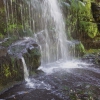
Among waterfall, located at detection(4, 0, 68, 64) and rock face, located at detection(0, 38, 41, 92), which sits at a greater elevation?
waterfall, located at detection(4, 0, 68, 64)

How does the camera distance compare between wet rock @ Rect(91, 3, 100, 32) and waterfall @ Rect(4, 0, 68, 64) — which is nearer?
waterfall @ Rect(4, 0, 68, 64)

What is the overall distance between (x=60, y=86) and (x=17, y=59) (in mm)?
2408

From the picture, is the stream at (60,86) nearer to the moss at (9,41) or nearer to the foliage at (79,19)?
the moss at (9,41)

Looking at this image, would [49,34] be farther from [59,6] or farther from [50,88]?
[50,88]

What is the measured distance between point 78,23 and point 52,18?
318 cm

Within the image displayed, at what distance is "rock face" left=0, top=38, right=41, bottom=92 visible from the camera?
8430mm

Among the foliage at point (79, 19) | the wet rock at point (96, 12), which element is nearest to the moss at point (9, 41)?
the foliage at point (79, 19)

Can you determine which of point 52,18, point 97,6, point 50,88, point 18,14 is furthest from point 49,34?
point 97,6

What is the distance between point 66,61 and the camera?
13.9m

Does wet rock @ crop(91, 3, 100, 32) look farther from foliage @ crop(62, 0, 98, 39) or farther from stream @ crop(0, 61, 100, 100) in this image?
stream @ crop(0, 61, 100, 100)

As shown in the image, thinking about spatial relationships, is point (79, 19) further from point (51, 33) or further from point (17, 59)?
point (17, 59)

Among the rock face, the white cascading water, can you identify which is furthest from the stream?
the white cascading water

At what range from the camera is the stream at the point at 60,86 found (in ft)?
25.1

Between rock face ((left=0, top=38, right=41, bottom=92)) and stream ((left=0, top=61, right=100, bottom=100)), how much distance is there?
46cm
